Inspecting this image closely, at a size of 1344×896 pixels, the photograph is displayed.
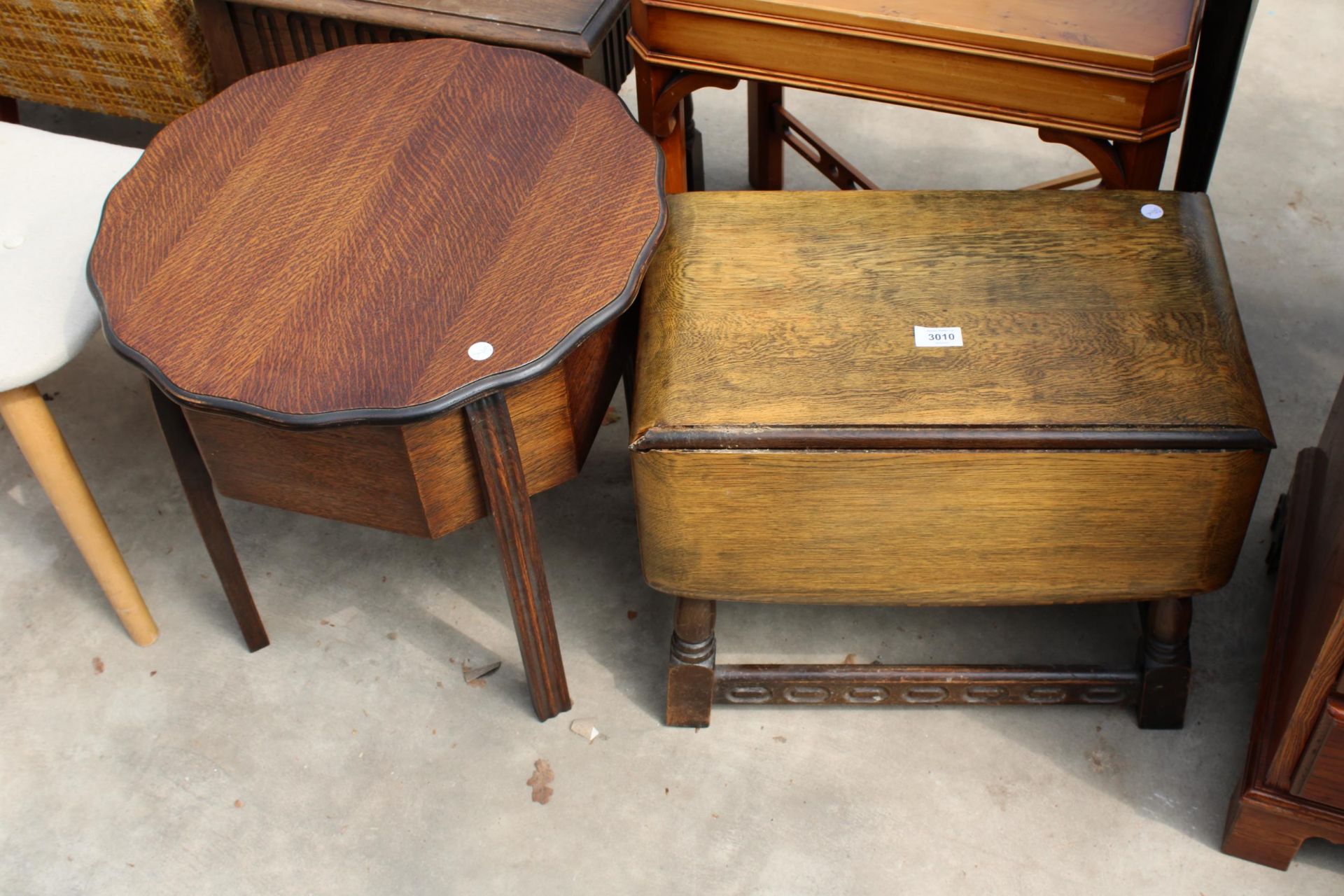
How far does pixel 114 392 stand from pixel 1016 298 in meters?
1.58

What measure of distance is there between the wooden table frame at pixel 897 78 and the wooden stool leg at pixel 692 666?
0.74m

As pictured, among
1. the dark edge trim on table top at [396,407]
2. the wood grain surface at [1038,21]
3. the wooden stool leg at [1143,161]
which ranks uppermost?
the wood grain surface at [1038,21]

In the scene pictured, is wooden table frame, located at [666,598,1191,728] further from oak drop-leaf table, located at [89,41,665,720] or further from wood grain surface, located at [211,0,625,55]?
wood grain surface, located at [211,0,625,55]

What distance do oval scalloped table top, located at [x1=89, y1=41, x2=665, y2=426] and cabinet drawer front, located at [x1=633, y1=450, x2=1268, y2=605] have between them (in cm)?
25

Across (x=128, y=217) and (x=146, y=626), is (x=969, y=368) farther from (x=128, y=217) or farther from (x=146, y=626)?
(x=146, y=626)

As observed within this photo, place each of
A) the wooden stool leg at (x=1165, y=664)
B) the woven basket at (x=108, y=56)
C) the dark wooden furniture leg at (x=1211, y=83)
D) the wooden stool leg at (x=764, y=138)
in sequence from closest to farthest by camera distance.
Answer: the wooden stool leg at (x=1165, y=664), the dark wooden furniture leg at (x=1211, y=83), the woven basket at (x=108, y=56), the wooden stool leg at (x=764, y=138)

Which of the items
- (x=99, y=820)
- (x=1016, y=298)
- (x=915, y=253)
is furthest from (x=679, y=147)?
(x=99, y=820)

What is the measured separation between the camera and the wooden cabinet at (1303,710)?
4.83 feet

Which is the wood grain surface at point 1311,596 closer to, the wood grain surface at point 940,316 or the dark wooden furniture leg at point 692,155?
the wood grain surface at point 940,316

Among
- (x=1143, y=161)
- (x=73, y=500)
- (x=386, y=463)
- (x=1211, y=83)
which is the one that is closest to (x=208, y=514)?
(x=73, y=500)

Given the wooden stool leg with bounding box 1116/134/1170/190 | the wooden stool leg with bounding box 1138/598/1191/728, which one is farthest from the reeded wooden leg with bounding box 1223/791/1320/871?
the wooden stool leg with bounding box 1116/134/1170/190

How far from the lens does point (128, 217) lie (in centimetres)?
159

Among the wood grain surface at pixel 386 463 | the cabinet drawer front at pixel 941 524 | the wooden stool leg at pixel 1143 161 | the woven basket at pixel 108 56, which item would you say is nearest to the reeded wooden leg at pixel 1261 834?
the cabinet drawer front at pixel 941 524

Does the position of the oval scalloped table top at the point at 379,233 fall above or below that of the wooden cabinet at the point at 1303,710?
above
